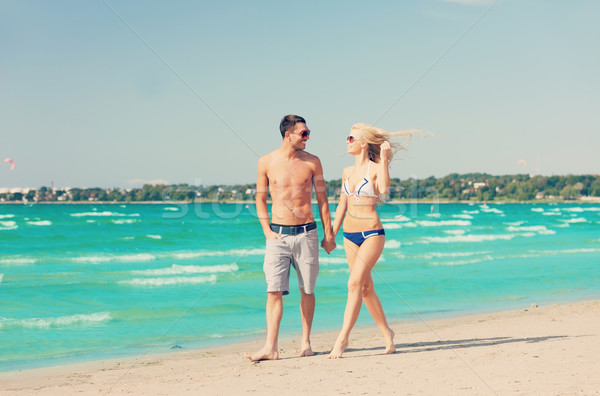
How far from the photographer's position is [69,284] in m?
18.5

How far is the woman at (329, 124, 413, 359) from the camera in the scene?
19.0 feet

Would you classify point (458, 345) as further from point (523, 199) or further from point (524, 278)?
point (523, 199)

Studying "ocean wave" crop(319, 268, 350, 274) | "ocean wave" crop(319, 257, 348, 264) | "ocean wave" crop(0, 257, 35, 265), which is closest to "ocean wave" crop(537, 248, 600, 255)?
"ocean wave" crop(319, 257, 348, 264)

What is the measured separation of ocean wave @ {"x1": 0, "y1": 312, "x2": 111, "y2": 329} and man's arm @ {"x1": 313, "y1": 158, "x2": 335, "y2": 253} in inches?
273

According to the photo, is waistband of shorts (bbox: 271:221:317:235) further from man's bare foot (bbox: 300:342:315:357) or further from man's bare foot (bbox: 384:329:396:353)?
man's bare foot (bbox: 384:329:396:353)

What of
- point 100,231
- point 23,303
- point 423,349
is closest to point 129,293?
point 23,303

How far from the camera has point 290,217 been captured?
5.86 meters

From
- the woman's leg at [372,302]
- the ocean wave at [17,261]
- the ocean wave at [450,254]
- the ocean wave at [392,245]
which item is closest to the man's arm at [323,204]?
the woman's leg at [372,302]

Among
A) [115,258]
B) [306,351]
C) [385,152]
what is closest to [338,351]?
[306,351]

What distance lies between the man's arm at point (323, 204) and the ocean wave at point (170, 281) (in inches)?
497

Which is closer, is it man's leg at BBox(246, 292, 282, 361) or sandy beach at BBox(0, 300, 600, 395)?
sandy beach at BBox(0, 300, 600, 395)

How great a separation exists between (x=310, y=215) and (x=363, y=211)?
554 millimetres

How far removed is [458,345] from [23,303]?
11861mm

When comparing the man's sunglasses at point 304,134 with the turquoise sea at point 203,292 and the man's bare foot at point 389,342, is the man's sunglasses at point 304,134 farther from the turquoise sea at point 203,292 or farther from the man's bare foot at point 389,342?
the turquoise sea at point 203,292
